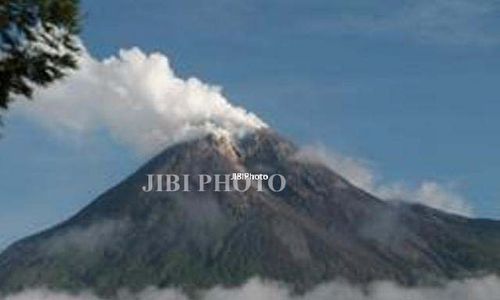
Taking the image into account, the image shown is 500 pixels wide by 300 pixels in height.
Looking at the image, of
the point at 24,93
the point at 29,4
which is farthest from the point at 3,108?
the point at 29,4

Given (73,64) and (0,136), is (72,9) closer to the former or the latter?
(73,64)

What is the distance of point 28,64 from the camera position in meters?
33.9

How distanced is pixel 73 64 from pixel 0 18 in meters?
2.39

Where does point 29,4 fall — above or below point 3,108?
above

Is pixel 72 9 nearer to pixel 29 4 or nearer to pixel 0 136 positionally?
pixel 29 4

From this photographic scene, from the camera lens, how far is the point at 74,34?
3431 cm

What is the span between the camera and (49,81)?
34.2 meters

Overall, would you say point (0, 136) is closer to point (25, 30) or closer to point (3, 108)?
point (3, 108)

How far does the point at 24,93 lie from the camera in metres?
34.2

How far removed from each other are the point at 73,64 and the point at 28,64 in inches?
46.6

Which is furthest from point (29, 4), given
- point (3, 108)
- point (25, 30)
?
point (3, 108)

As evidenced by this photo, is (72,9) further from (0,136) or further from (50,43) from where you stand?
(0,136)

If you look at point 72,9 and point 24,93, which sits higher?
point 72,9

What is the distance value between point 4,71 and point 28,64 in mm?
671
